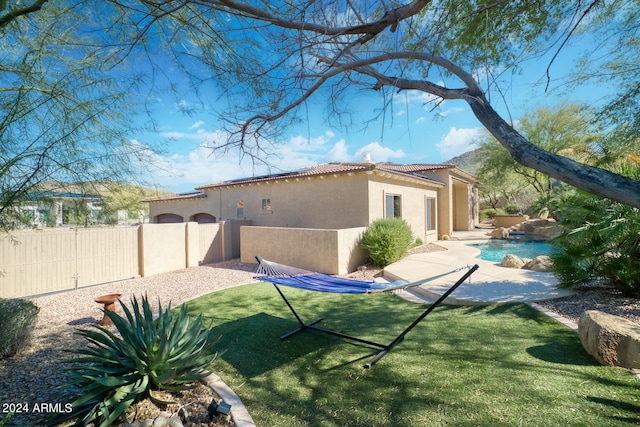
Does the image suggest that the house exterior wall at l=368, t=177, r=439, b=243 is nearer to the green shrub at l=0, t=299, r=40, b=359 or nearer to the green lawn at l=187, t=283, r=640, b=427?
the green lawn at l=187, t=283, r=640, b=427

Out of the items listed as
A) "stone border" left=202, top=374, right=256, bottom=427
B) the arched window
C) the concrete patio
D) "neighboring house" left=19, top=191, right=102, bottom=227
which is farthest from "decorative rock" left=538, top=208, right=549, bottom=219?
"neighboring house" left=19, top=191, right=102, bottom=227

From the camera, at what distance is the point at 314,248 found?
1026 cm

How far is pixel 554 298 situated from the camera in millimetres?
5992

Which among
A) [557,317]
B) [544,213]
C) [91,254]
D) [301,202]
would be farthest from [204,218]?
[544,213]

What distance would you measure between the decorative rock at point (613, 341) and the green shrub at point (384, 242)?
638 centimetres

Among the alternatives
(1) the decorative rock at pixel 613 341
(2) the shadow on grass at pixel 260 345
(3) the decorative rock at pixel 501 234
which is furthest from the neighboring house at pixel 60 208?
(3) the decorative rock at pixel 501 234

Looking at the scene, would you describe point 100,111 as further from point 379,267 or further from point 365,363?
point 379,267

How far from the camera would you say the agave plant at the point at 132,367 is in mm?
2734

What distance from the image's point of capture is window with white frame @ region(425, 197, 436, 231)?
16.9 metres

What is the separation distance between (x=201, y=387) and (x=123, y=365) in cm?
91

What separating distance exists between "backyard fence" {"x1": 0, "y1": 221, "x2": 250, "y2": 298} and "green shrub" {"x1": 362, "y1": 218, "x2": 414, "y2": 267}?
744 centimetres

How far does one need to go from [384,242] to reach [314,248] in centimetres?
247

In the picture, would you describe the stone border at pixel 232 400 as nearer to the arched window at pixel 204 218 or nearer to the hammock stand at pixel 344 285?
the hammock stand at pixel 344 285

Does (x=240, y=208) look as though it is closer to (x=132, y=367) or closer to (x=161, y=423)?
(x=132, y=367)
